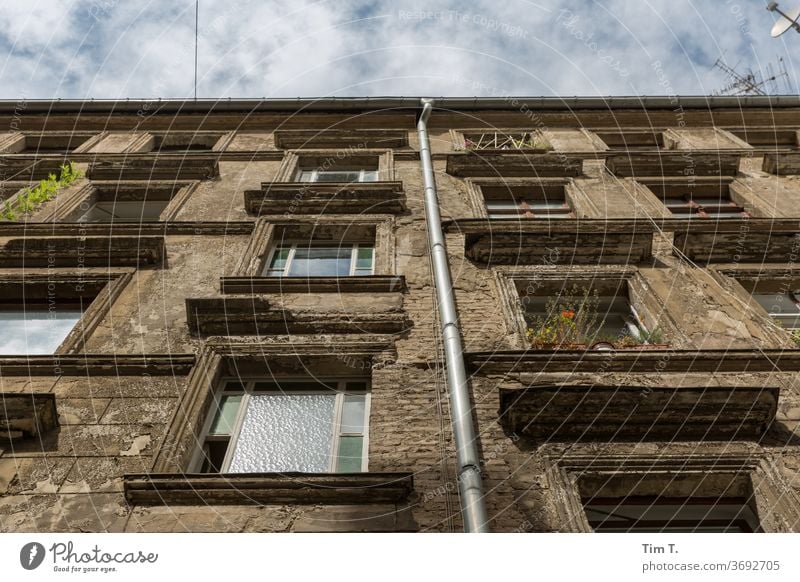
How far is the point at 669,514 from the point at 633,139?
40.2 ft

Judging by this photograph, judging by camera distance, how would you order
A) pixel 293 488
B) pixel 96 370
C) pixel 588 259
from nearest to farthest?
pixel 293 488 → pixel 96 370 → pixel 588 259

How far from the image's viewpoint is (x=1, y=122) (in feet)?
54.2

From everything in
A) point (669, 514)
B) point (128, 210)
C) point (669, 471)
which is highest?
point (128, 210)

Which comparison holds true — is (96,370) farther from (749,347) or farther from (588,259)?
(749,347)

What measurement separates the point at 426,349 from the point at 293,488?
248 cm

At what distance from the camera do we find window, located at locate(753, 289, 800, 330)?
26.8ft

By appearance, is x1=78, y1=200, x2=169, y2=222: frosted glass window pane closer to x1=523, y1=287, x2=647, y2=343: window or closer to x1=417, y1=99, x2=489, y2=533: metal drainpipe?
x1=417, y1=99, x2=489, y2=533: metal drainpipe

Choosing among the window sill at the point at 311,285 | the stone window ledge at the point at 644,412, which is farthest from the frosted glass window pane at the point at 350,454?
the window sill at the point at 311,285

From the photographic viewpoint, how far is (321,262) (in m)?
9.94

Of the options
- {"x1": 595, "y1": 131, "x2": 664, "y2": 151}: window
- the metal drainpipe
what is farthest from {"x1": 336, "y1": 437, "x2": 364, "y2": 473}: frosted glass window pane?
{"x1": 595, "y1": 131, "x2": 664, "y2": 151}: window

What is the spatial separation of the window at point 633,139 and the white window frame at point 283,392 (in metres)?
11.2

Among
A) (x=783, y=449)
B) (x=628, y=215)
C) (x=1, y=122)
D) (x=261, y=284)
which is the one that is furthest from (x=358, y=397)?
(x=1, y=122)

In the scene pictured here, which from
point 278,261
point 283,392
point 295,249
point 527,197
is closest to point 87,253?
point 278,261

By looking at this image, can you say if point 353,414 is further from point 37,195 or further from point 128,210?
point 37,195
